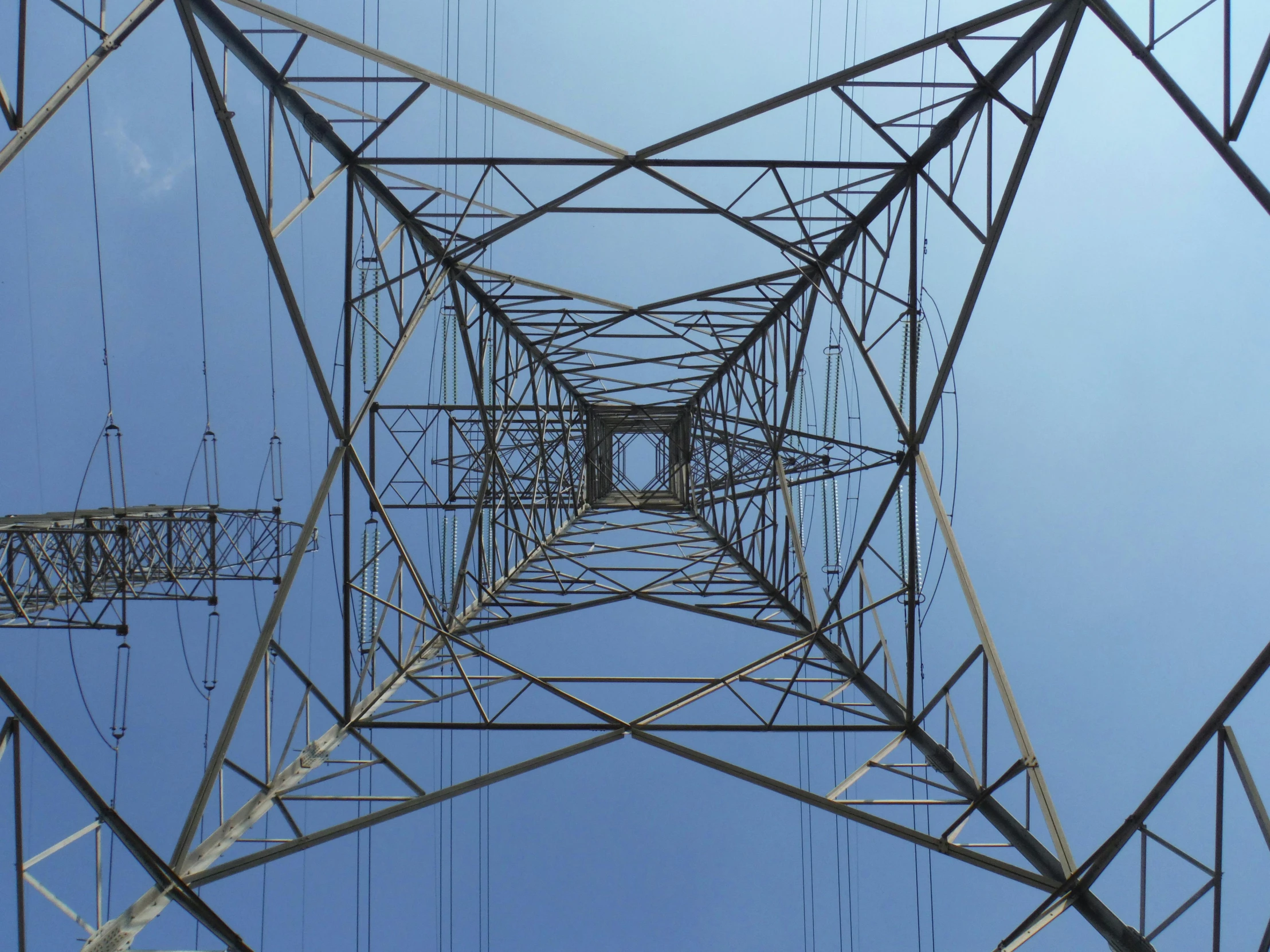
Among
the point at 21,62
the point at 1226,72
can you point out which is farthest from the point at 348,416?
the point at 1226,72

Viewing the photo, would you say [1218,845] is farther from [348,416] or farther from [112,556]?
[112,556]

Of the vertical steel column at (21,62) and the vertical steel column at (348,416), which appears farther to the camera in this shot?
the vertical steel column at (348,416)

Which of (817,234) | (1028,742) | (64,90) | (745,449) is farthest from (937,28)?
(745,449)

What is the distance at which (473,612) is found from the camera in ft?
46.8

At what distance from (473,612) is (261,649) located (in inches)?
229

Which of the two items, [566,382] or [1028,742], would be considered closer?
[1028,742]

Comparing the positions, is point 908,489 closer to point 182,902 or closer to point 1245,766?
point 1245,766

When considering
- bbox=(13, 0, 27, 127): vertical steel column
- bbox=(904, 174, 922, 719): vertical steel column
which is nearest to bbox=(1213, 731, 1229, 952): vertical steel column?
bbox=(904, 174, 922, 719): vertical steel column

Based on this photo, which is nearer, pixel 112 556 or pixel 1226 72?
pixel 1226 72

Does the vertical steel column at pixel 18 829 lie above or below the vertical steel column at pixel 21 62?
below

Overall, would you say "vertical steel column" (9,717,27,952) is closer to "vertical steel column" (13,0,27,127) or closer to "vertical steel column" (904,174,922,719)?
"vertical steel column" (13,0,27,127)

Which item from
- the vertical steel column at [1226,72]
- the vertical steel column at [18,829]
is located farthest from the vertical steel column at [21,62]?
the vertical steel column at [1226,72]

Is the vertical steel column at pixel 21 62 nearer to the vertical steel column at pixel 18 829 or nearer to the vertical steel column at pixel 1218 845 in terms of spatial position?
the vertical steel column at pixel 18 829

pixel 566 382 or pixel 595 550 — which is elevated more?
pixel 566 382
